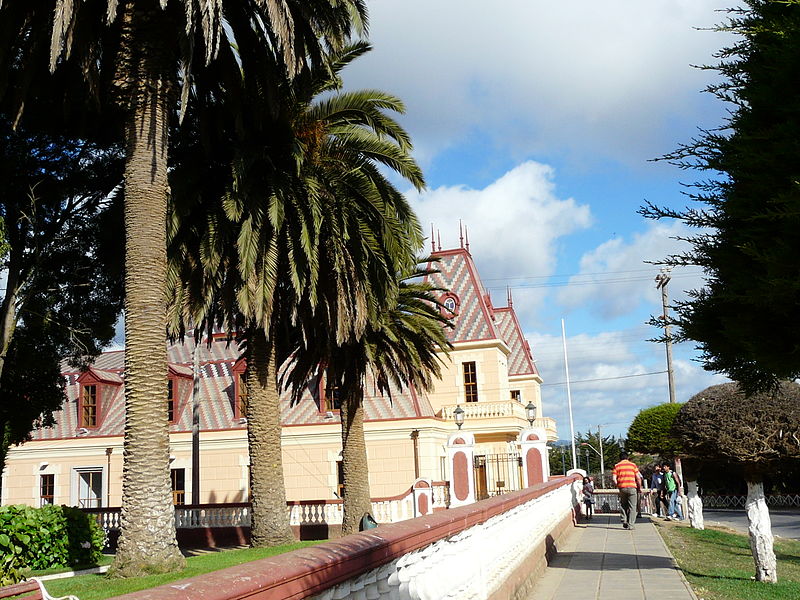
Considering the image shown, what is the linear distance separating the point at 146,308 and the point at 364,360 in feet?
30.1

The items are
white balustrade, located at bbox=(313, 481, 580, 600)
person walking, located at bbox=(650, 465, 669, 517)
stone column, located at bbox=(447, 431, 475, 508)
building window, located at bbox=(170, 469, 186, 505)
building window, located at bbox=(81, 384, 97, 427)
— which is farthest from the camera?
building window, located at bbox=(81, 384, 97, 427)

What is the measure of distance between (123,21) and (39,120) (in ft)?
23.7

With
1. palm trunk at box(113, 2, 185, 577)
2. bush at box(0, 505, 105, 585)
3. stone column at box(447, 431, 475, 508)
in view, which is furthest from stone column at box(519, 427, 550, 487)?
palm trunk at box(113, 2, 185, 577)

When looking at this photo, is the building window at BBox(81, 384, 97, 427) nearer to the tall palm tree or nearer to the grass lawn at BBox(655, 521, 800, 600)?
the tall palm tree

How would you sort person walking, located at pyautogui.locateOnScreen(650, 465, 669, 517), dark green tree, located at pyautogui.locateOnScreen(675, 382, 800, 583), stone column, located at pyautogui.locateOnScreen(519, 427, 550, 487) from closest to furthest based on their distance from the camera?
1. dark green tree, located at pyautogui.locateOnScreen(675, 382, 800, 583)
2. stone column, located at pyautogui.locateOnScreen(519, 427, 550, 487)
3. person walking, located at pyautogui.locateOnScreen(650, 465, 669, 517)

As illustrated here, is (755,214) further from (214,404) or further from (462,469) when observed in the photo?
(214,404)

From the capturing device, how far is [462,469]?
24.1 meters

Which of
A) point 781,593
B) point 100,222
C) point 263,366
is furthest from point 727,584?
point 100,222

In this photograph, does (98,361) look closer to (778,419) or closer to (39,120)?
(39,120)

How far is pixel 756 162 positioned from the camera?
6.05 meters

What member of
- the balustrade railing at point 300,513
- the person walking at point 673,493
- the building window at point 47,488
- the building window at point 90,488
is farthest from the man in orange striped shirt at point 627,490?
the building window at point 47,488

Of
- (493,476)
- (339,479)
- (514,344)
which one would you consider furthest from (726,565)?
(514,344)

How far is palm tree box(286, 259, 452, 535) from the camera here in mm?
21297

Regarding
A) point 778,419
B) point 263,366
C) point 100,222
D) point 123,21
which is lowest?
point 778,419
